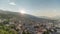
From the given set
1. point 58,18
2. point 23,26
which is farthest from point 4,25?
point 58,18

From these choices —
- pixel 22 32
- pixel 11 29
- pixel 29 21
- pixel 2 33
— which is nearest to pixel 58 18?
pixel 29 21

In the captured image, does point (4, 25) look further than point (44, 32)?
Yes

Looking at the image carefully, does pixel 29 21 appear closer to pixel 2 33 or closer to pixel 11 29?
pixel 11 29

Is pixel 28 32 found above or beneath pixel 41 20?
beneath

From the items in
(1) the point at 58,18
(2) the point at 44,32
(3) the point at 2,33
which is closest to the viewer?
(3) the point at 2,33

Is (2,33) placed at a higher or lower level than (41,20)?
lower

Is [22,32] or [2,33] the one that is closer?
[2,33]

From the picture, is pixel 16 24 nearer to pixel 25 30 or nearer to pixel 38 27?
pixel 25 30

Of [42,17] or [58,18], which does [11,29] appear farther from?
[58,18]

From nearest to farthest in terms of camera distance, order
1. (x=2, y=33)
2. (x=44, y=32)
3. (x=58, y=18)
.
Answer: (x=2, y=33) < (x=44, y=32) < (x=58, y=18)
